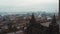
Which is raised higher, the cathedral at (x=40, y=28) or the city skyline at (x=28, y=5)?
the city skyline at (x=28, y=5)

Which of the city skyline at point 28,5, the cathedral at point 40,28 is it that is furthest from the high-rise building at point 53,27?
the city skyline at point 28,5

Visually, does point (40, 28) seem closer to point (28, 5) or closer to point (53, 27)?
point (53, 27)

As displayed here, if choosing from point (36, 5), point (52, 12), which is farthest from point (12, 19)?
point (52, 12)

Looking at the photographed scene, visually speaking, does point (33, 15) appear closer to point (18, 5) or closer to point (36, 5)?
point (36, 5)

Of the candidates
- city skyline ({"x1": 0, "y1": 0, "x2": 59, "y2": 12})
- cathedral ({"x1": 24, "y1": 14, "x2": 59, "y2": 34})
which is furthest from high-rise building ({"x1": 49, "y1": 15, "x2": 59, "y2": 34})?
city skyline ({"x1": 0, "y1": 0, "x2": 59, "y2": 12})

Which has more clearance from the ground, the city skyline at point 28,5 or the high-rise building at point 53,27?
the city skyline at point 28,5

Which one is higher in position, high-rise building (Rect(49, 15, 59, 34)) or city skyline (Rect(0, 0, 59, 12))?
city skyline (Rect(0, 0, 59, 12))

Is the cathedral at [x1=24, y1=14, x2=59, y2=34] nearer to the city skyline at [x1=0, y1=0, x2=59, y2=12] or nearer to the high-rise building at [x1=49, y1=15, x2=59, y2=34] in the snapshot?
the high-rise building at [x1=49, y1=15, x2=59, y2=34]

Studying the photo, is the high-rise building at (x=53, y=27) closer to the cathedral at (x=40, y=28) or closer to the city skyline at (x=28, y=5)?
the cathedral at (x=40, y=28)
